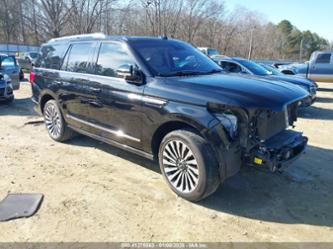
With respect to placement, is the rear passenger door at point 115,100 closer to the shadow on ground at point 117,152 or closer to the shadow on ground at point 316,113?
the shadow on ground at point 117,152

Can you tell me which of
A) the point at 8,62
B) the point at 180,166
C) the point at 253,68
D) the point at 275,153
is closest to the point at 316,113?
the point at 253,68

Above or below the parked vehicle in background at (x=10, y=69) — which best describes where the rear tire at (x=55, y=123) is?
below

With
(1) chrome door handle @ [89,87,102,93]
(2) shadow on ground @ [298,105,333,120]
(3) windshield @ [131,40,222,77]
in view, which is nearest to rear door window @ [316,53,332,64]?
(2) shadow on ground @ [298,105,333,120]

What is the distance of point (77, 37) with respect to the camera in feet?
17.7

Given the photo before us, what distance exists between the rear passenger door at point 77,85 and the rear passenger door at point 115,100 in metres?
0.19

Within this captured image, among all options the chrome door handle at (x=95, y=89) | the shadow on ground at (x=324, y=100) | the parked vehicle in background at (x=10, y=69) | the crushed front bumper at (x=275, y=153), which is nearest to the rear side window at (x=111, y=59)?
the chrome door handle at (x=95, y=89)

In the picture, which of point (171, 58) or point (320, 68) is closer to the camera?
point (171, 58)

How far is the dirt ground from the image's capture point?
3.14 m

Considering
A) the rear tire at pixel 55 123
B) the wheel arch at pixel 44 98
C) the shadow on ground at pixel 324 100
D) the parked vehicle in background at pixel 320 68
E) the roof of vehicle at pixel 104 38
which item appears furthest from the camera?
the parked vehicle in background at pixel 320 68

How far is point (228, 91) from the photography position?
11.2 ft

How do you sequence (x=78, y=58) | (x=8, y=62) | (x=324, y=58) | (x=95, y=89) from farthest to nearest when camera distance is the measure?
(x=324, y=58), (x=8, y=62), (x=78, y=58), (x=95, y=89)

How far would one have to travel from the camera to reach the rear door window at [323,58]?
50.0 ft

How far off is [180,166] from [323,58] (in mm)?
14522

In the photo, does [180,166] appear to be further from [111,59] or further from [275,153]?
[111,59]
